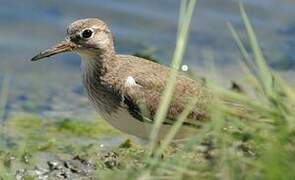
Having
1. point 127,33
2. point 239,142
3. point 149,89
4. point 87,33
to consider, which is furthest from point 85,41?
point 127,33

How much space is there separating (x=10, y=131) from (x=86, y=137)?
0.70m

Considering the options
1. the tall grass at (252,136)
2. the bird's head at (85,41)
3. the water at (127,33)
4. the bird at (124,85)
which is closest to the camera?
the tall grass at (252,136)

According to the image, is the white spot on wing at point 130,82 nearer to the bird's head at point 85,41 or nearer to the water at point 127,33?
the bird's head at point 85,41

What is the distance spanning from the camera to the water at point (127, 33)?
1055 centimetres

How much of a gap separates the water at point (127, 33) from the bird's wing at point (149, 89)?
2.60 meters

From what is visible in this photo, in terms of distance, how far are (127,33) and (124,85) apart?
4105 mm

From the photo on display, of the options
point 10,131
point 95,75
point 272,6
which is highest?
point 272,6

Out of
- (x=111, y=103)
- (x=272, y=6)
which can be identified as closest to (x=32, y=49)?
(x=272, y=6)

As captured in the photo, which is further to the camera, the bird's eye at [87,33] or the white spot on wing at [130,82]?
the bird's eye at [87,33]

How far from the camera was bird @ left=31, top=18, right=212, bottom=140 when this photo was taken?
710 cm

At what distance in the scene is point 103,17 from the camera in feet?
37.9

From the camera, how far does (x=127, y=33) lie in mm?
11438

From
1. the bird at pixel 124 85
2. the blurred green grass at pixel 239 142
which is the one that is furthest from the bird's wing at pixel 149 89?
the blurred green grass at pixel 239 142

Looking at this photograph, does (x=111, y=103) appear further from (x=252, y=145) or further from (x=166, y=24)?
(x=166, y=24)
